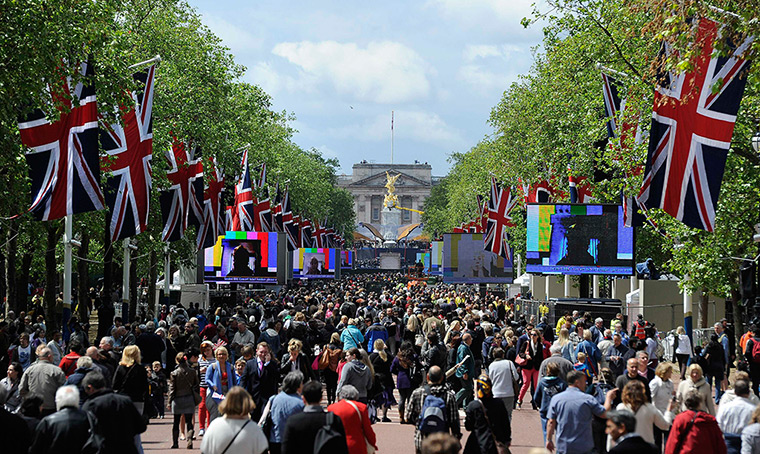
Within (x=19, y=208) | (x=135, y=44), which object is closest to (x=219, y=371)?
(x=19, y=208)

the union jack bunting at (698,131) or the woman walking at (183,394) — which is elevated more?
the union jack bunting at (698,131)

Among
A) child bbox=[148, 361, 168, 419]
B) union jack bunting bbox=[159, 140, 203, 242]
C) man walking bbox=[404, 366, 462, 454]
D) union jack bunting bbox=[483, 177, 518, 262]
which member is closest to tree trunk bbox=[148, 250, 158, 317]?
union jack bunting bbox=[159, 140, 203, 242]

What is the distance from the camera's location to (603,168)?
93.1 ft

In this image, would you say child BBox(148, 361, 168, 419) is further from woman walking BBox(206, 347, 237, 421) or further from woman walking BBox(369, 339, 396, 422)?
woman walking BBox(369, 339, 396, 422)

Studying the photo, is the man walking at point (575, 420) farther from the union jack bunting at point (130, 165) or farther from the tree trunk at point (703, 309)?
the tree trunk at point (703, 309)

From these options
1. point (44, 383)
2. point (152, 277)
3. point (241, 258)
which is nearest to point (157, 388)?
point (44, 383)

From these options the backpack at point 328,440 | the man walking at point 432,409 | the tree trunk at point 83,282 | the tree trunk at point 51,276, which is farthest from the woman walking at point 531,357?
the tree trunk at point 83,282

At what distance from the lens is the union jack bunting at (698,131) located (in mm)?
13055

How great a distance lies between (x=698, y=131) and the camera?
13.5m

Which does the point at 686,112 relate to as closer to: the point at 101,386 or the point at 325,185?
the point at 101,386

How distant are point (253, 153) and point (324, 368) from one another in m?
32.6

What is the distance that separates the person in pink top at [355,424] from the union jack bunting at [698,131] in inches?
232

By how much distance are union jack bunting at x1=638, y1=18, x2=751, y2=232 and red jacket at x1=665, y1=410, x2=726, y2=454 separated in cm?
432

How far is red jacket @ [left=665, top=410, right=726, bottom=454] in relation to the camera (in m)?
9.33
